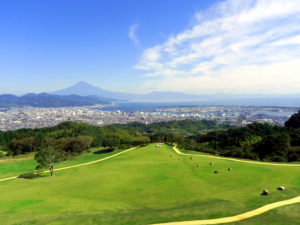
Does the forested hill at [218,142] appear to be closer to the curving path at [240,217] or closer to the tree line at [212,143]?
the tree line at [212,143]

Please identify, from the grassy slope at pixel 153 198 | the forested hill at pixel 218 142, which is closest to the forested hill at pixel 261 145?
the forested hill at pixel 218 142

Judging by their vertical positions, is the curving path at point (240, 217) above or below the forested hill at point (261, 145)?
above

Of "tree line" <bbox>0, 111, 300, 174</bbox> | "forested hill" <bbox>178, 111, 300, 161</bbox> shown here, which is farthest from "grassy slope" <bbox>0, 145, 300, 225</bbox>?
"forested hill" <bbox>178, 111, 300, 161</bbox>

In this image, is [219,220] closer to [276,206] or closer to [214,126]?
[276,206]

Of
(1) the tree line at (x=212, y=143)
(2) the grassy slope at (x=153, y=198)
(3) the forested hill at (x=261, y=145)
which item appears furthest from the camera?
(3) the forested hill at (x=261, y=145)

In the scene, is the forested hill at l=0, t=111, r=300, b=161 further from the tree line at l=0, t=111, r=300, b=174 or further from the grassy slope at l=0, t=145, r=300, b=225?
the grassy slope at l=0, t=145, r=300, b=225

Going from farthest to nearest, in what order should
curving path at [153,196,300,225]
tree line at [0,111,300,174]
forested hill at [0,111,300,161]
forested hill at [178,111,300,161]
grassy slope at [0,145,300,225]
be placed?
forested hill at [0,111,300,161] < forested hill at [178,111,300,161] < tree line at [0,111,300,174] < grassy slope at [0,145,300,225] < curving path at [153,196,300,225]

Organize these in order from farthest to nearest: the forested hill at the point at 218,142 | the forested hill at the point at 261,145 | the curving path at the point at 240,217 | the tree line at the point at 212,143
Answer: the forested hill at the point at 218,142, the forested hill at the point at 261,145, the tree line at the point at 212,143, the curving path at the point at 240,217

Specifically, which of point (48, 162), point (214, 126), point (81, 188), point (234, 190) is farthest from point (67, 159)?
point (214, 126)

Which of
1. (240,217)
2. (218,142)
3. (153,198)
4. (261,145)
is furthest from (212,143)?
(240,217)
